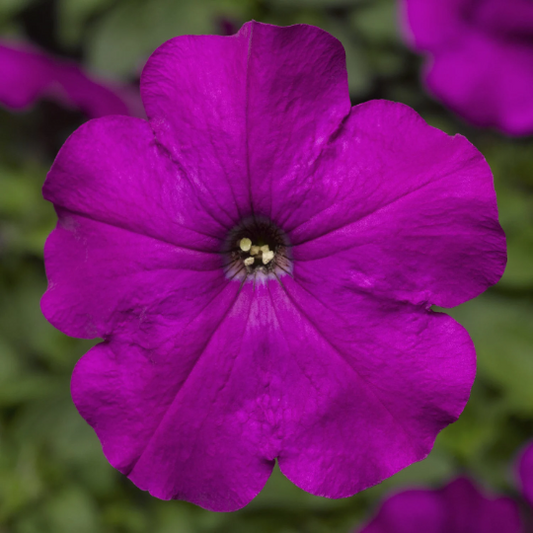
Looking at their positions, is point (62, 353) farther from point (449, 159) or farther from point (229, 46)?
point (449, 159)

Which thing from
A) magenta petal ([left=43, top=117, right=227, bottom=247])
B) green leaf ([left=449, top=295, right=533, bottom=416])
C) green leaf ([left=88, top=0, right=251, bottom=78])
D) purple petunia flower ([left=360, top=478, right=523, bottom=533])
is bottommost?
purple petunia flower ([left=360, top=478, right=523, bottom=533])

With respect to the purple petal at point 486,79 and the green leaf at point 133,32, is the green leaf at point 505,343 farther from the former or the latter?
the green leaf at point 133,32

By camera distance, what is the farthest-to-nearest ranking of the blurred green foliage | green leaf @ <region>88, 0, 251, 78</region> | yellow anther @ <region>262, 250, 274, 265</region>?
1. green leaf @ <region>88, 0, 251, 78</region>
2. the blurred green foliage
3. yellow anther @ <region>262, 250, 274, 265</region>

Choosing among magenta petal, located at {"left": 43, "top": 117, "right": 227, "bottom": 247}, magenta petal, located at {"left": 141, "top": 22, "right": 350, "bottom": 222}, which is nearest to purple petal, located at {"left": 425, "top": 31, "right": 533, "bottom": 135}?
magenta petal, located at {"left": 141, "top": 22, "right": 350, "bottom": 222}

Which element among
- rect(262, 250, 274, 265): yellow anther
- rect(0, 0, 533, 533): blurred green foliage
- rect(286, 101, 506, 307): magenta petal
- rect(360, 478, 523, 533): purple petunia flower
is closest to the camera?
rect(286, 101, 506, 307): magenta petal

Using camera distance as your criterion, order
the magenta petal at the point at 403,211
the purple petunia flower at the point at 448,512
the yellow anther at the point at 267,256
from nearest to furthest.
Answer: the magenta petal at the point at 403,211, the yellow anther at the point at 267,256, the purple petunia flower at the point at 448,512

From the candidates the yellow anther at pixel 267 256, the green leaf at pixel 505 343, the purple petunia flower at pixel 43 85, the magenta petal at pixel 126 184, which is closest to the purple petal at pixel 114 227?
the magenta petal at pixel 126 184

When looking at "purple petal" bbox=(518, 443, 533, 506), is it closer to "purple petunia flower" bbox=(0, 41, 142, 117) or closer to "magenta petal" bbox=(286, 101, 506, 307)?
"magenta petal" bbox=(286, 101, 506, 307)
